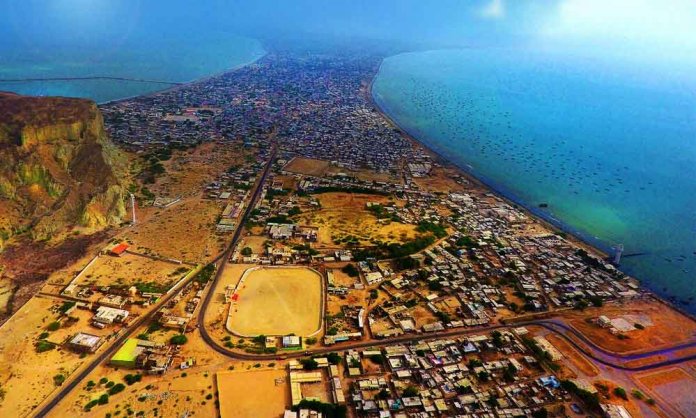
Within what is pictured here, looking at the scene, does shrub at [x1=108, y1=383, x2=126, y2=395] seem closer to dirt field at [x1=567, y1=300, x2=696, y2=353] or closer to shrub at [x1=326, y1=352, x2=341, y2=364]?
shrub at [x1=326, y1=352, x2=341, y2=364]

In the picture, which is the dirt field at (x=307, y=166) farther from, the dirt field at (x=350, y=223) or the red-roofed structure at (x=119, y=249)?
the red-roofed structure at (x=119, y=249)

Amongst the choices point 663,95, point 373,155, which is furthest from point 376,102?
point 663,95

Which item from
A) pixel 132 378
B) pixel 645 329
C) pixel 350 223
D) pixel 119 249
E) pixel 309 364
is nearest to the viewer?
pixel 132 378

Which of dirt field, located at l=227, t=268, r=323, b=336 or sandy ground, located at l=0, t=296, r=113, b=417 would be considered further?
dirt field, located at l=227, t=268, r=323, b=336

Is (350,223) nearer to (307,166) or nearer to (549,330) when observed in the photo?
(307,166)

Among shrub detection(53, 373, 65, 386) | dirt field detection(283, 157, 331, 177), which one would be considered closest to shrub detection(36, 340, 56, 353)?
shrub detection(53, 373, 65, 386)

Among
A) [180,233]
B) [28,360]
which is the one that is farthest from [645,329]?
[28,360]

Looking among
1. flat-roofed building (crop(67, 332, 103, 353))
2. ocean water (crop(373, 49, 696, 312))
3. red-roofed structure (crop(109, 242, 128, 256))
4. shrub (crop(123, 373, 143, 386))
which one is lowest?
shrub (crop(123, 373, 143, 386))

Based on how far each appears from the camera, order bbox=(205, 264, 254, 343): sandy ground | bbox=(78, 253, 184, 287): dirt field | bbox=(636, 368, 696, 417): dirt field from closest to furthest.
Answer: bbox=(636, 368, 696, 417): dirt field
bbox=(205, 264, 254, 343): sandy ground
bbox=(78, 253, 184, 287): dirt field
